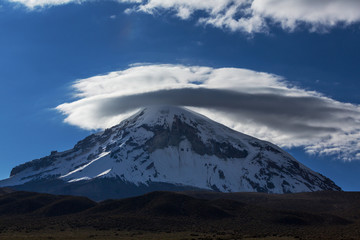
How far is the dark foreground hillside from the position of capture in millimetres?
111000

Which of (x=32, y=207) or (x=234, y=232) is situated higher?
(x=32, y=207)

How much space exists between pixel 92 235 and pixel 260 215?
5024 cm

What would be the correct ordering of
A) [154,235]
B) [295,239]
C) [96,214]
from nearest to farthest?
[295,239] < [154,235] < [96,214]

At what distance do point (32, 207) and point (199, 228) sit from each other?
226 ft

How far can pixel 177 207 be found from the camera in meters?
150

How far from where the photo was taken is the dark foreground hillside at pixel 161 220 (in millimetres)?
111000

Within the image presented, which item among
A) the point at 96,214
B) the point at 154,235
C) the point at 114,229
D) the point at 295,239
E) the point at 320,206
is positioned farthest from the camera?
the point at 320,206

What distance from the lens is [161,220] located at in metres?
133

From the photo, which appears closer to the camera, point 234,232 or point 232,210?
point 234,232

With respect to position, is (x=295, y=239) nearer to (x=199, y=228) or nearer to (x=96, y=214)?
(x=199, y=228)

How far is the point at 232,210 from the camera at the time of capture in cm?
14888

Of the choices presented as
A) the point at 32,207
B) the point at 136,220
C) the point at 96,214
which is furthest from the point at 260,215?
the point at 32,207

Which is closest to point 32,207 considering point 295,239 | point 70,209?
point 70,209

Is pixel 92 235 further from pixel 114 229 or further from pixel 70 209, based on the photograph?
pixel 70 209
